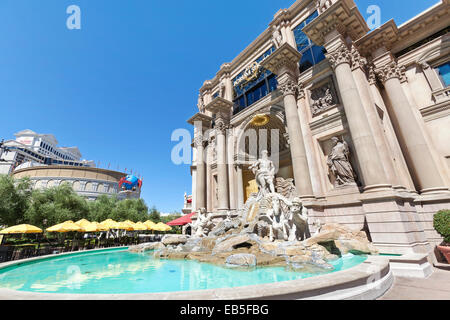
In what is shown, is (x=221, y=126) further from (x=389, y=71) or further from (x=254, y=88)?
(x=389, y=71)

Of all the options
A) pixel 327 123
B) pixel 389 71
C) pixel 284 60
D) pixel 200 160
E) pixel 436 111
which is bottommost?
pixel 436 111

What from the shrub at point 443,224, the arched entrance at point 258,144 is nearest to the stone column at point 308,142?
the arched entrance at point 258,144

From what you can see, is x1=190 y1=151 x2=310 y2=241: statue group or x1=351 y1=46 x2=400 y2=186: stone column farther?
x1=351 y1=46 x2=400 y2=186: stone column

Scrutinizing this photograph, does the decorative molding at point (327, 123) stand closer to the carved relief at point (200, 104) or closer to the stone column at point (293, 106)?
the stone column at point (293, 106)

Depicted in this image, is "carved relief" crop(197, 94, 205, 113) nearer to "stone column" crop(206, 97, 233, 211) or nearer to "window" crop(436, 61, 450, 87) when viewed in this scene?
"stone column" crop(206, 97, 233, 211)

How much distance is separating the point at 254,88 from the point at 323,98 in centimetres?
869

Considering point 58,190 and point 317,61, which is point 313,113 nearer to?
point 317,61

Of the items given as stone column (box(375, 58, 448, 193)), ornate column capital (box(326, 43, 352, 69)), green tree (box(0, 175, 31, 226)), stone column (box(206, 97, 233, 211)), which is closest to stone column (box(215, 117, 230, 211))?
stone column (box(206, 97, 233, 211))

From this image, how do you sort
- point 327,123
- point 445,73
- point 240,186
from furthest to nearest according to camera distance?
point 240,186
point 327,123
point 445,73

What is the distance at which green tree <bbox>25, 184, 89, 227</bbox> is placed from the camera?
21.4m

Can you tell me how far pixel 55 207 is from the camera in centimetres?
2298

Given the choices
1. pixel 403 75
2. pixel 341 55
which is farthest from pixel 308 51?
pixel 403 75

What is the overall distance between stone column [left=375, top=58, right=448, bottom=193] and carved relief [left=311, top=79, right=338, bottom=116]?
2612mm

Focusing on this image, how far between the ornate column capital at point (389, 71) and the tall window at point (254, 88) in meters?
8.20
